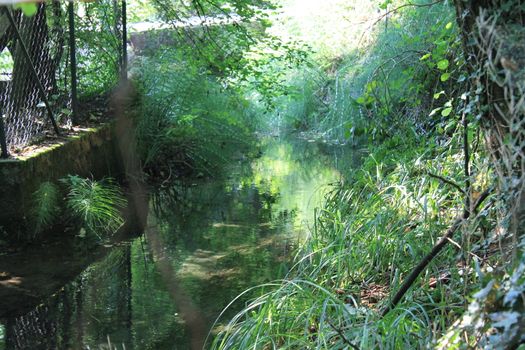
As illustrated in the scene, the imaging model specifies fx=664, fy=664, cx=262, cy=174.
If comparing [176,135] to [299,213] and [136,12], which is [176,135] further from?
[136,12]

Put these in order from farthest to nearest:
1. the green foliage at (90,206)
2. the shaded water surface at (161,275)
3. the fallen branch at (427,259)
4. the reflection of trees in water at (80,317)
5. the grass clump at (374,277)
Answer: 1. the green foliage at (90,206)
2. the shaded water surface at (161,275)
3. the reflection of trees in water at (80,317)
4. the grass clump at (374,277)
5. the fallen branch at (427,259)

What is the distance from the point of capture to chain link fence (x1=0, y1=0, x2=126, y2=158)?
22.0ft

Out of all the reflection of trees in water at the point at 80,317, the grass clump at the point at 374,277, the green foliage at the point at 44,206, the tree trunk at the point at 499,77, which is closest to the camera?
the tree trunk at the point at 499,77

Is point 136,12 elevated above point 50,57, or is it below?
above

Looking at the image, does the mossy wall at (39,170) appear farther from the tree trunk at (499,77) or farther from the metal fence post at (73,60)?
the tree trunk at (499,77)

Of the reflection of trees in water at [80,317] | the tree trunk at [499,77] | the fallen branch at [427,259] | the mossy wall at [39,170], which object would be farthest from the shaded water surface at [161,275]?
the tree trunk at [499,77]

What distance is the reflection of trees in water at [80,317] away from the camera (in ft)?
13.2

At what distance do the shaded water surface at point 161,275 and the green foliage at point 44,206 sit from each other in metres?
0.36

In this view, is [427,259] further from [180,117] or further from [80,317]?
[180,117]

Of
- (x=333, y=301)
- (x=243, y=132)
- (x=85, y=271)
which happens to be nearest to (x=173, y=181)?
(x=243, y=132)

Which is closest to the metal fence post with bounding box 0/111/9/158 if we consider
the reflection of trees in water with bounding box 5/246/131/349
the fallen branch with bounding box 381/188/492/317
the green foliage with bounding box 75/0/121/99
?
the reflection of trees in water with bounding box 5/246/131/349

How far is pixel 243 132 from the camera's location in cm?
1046

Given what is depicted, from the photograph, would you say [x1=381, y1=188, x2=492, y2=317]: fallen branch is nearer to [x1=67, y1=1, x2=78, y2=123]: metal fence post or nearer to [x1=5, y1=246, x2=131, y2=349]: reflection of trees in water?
[x1=5, y1=246, x2=131, y2=349]: reflection of trees in water

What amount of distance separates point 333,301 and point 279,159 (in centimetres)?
898
